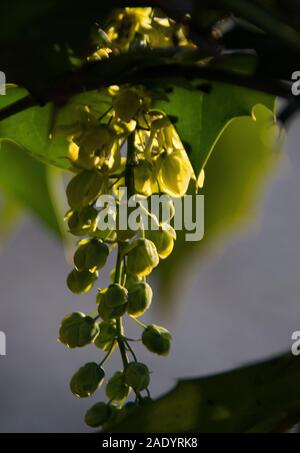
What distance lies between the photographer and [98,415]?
0.43 m

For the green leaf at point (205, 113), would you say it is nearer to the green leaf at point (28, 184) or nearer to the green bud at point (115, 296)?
the green bud at point (115, 296)

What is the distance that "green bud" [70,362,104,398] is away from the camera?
460 millimetres

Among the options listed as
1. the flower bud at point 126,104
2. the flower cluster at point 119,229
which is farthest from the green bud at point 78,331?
the flower bud at point 126,104

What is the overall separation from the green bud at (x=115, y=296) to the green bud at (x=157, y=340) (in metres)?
0.04

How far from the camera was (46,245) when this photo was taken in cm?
354

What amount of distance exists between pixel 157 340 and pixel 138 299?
4 centimetres

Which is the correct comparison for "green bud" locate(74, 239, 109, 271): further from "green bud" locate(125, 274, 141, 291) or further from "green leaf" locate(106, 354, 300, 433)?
"green leaf" locate(106, 354, 300, 433)

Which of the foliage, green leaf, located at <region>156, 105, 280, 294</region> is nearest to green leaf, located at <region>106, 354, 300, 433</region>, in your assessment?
the foliage

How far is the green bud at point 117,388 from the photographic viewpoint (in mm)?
446

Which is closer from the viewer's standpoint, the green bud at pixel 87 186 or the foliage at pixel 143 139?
the foliage at pixel 143 139

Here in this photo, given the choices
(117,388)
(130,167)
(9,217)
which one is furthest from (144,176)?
(9,217)

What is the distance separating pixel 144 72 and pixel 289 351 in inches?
4.2

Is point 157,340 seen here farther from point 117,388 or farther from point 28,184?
point 28,184

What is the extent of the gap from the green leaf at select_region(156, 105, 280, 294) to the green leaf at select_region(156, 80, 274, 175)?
0.18 metres
